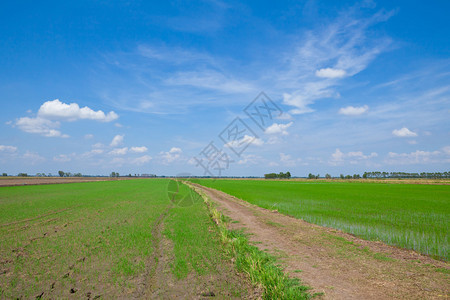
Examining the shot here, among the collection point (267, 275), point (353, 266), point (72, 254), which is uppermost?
point (267, 275)

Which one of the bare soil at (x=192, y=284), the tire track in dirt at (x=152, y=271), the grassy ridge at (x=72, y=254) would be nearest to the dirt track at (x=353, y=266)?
the bare soil at (x=192, y=284)

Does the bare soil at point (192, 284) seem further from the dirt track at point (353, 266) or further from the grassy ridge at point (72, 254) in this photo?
the dirt track at point (353, 266)

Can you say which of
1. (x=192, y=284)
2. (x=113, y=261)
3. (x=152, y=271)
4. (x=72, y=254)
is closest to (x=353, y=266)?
(x=192, y=284)

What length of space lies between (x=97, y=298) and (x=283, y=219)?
10.9 meters

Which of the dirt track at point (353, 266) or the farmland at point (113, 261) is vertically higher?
the dirt track at point (353, 266)

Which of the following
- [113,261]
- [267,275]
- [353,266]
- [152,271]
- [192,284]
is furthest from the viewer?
[113,261]

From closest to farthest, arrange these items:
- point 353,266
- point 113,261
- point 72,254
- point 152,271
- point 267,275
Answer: point 267,275 < point 152,271 < point 353,266 < point 113,261 < point 72,254

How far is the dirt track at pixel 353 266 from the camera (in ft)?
18.0

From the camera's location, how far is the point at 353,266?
274 inches

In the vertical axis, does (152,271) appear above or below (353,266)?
below

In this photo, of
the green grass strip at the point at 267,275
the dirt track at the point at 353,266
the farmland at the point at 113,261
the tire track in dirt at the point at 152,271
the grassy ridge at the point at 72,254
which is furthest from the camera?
the grassy ridge at the point at 72,254

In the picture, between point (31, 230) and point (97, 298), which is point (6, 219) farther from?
point (97, 298)

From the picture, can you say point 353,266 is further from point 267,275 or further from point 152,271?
point 152,271

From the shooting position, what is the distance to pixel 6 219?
47.5 ft
